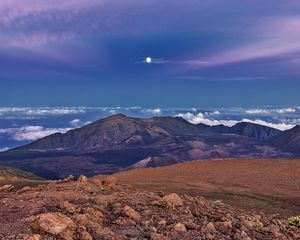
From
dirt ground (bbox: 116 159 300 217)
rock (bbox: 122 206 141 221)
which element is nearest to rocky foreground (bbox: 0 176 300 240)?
rock (bbox: 122 206 141 221)

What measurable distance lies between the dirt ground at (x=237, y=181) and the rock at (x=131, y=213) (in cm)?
981

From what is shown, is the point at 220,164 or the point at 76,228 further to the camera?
the point at 220,164

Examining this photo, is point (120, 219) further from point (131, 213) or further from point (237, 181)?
point (237, 181)

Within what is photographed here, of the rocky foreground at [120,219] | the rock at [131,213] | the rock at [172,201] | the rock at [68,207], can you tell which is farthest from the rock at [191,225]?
the rock at [68,207]

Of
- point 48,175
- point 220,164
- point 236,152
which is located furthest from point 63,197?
point 236,152

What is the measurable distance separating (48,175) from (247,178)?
117 meters

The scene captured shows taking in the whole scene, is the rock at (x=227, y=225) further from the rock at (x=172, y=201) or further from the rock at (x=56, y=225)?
the rock at (x=56, y=225)

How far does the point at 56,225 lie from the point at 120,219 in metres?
2.13

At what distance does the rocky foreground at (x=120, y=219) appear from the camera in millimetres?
10281

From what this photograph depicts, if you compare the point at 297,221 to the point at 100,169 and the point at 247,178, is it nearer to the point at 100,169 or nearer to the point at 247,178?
the point at 247,178

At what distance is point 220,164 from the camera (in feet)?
143

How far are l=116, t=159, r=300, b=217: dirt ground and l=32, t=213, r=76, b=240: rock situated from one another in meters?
12.1

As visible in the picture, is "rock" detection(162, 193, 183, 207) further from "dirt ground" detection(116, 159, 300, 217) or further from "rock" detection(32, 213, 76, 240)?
"dirt ground" detection(116, 159, 300, 217)

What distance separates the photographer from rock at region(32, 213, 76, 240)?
997 centimetres
